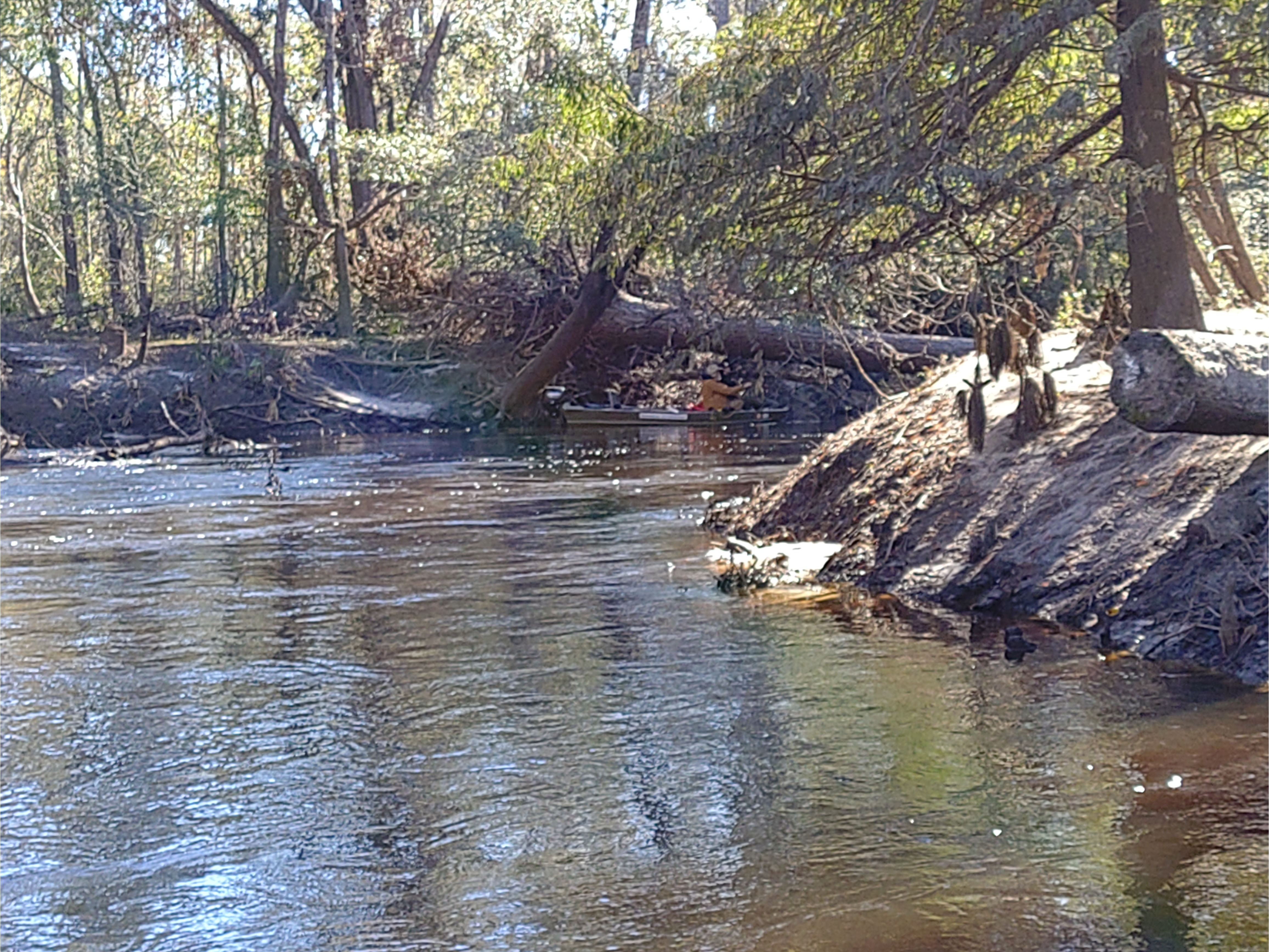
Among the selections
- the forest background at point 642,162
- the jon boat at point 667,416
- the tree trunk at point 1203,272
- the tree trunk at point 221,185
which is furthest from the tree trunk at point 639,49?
the tree trunk at point 221,185

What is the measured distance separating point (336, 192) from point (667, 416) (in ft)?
30.3

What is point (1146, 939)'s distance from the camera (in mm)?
4859

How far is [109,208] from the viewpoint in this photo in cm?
3731

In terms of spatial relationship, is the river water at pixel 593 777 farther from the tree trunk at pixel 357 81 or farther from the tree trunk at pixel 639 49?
the tree trunk at pixel 357 81

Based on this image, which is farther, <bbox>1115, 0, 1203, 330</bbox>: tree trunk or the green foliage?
<bbox>1115, 0, 1203, 330</bbox>: tree trunk

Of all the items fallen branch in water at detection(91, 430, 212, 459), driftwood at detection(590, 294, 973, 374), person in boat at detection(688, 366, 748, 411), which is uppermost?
driftwood at detection(590, 294, 973, 374)

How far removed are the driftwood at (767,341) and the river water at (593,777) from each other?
15.0 metres

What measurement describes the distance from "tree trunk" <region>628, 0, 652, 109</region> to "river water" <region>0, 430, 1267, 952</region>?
673 centimetres

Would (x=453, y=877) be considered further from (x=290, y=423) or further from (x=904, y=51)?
(x=290, y=423)

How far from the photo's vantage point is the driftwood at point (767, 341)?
2695cm

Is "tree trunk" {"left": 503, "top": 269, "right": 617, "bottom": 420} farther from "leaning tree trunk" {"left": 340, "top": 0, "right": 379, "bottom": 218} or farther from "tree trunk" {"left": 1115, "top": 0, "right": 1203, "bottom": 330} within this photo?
"tree trunk" {"left": 1115, "top": 0, "right": 1203, "bottom": 330}

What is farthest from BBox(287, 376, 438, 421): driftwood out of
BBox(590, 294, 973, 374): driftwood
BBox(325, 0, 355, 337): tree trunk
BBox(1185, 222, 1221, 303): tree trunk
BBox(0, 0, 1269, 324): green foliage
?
BBox(1185, 222, 1221, 303): tree trunk

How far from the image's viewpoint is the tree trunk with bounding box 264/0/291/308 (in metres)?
34.8

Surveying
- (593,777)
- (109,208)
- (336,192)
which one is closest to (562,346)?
(336,192)
